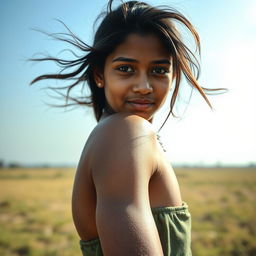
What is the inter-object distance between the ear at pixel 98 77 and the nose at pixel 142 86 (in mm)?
447

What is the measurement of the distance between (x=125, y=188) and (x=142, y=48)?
85cm

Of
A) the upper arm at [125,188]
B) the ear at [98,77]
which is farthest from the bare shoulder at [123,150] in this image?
the ear at [98,77]

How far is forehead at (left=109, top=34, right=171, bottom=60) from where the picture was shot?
1.66 metres

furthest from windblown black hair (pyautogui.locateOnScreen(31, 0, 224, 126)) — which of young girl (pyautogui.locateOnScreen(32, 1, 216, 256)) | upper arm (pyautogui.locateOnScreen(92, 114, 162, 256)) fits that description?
upper arm (pyautogui.locateOnScreen(92, 114, 162, 256))

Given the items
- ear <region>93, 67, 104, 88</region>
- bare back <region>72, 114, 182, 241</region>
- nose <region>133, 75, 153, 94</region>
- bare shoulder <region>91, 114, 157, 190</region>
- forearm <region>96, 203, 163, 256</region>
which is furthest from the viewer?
ear <region>93, 67, 104, 88</region>

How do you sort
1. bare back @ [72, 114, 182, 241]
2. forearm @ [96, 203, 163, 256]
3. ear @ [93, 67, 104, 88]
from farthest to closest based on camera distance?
ear @ [93, 67, 104, 88]
bare back @ [72, 114, 182, 241]
forearm @ [96, 203, 163, 256]

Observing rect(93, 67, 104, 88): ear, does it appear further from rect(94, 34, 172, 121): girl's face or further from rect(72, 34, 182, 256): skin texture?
rect(94, 34, 172, 121): girl's face

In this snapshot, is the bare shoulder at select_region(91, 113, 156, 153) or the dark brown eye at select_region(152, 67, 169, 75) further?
the dark brown eye at select_region(152, 67, 169, 75)

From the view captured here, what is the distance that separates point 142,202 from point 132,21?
117 cm

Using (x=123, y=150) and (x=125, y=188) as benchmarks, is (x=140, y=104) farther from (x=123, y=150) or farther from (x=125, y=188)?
(x=125, y=188)

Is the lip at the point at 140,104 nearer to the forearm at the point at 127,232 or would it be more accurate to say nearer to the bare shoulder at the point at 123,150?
the bare shoulder at the point at 123,150

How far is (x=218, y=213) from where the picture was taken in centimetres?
2411

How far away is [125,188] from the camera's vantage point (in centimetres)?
118

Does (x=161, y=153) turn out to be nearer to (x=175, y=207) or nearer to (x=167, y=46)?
(x=175, y=207)
